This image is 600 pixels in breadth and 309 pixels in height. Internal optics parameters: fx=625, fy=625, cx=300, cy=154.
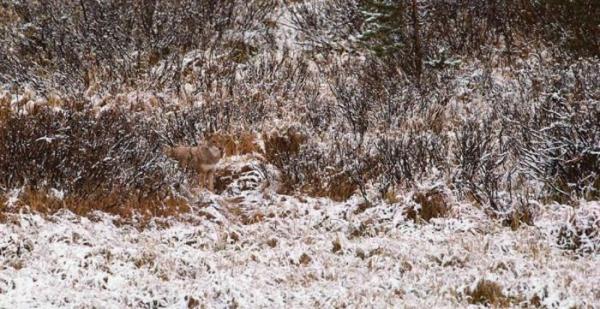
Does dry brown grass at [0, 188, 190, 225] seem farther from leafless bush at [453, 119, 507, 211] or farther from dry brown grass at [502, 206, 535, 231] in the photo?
dry brown grass at [502, 206, 535, 231]

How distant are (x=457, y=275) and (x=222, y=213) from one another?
2.46m

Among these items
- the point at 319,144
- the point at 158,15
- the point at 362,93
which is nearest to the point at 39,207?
the point at 319,144

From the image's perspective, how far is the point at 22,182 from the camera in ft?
18.6

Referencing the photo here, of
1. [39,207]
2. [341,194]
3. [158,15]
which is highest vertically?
[158,15]

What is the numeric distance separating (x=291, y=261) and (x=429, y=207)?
1589 millimetres

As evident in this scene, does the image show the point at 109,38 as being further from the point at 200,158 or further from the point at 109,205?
the point at 109,205

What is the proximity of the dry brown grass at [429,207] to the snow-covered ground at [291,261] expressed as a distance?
0.38 feet

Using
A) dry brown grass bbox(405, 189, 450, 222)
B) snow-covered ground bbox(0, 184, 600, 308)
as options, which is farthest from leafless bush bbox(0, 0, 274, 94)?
dry brown grass bbox(405, 189, 450, 222)

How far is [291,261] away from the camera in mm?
4984

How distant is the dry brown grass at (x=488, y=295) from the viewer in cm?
418

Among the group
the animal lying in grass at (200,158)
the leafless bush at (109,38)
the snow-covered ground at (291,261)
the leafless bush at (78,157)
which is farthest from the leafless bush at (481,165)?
the leafless bush at (109,38)

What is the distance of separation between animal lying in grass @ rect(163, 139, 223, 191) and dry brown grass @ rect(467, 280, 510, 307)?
10.6ft

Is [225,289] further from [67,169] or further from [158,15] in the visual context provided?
[158,15]

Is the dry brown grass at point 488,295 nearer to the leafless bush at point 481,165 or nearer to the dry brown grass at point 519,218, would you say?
the dry brown grass at point 519,218
